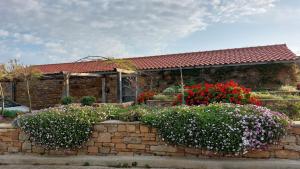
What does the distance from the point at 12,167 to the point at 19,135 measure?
78cm

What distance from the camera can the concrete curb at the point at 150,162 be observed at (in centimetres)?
559

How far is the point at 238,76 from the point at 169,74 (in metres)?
3.23

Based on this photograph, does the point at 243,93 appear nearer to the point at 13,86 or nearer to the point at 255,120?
the point at 255,120

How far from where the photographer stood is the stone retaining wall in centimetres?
577

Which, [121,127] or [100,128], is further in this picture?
[100,128]

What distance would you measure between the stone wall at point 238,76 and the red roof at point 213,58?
382mm

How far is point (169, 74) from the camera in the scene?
51.9 ft

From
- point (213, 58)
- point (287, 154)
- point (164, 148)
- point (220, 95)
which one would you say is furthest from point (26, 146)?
point (213, 58)

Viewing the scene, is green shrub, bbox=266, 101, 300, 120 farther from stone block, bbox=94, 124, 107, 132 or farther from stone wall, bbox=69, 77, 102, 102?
stone wall, bbox=69, 77, 102, 102

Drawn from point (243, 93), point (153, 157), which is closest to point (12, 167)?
point (153, 157)

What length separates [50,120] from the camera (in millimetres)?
6652

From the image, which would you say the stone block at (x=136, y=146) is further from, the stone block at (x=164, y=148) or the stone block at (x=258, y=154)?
the stone block at (x=258, y=154)

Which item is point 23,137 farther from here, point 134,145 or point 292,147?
point 292,147

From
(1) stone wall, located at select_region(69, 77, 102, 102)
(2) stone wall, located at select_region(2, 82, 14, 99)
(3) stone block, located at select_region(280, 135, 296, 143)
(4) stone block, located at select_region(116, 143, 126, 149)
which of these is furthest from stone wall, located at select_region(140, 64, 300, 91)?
(4) stone block, located at select_region(116, 143, 126, 149)
